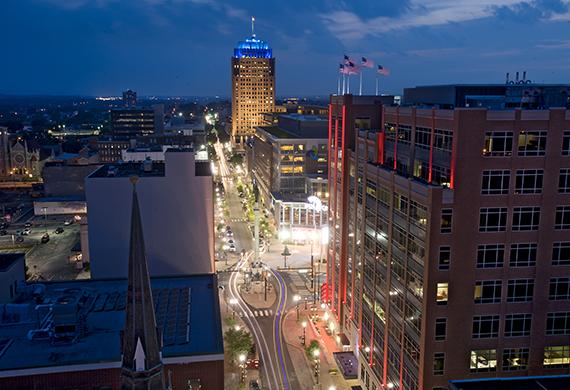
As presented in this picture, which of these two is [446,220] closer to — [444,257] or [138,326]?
[444,257]

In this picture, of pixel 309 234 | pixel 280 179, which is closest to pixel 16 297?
pixel 309 234

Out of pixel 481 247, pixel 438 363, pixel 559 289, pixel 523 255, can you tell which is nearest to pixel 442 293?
pixel 481 247

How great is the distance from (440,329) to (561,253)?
14.3 m

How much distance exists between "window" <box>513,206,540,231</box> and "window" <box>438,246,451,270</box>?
23.4 feet

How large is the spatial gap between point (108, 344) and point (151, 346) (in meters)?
18.7

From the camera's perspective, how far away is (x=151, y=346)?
34.2m

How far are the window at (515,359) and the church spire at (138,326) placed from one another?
119 feet

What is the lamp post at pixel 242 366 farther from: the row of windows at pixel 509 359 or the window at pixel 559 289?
the window at pixel 559 289

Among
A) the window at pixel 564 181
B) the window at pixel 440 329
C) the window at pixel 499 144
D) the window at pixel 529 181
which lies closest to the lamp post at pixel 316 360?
the window at pixel 440 329

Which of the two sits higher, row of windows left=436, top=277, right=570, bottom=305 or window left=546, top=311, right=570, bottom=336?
row of windows left=436, top=277, right=570, bottom=305

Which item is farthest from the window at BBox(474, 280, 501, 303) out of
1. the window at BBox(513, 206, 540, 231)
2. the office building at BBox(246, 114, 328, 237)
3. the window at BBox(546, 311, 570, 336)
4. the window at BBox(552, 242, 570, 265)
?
the office building at BBox(246, 114, 328, 237)

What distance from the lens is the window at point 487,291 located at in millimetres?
51062

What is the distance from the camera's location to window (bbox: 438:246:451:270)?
49750 millimetres

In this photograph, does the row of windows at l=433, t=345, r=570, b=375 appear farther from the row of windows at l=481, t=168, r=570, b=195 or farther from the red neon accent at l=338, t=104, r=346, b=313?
the red neon accent at l=338, t=104, r=346, b=313
